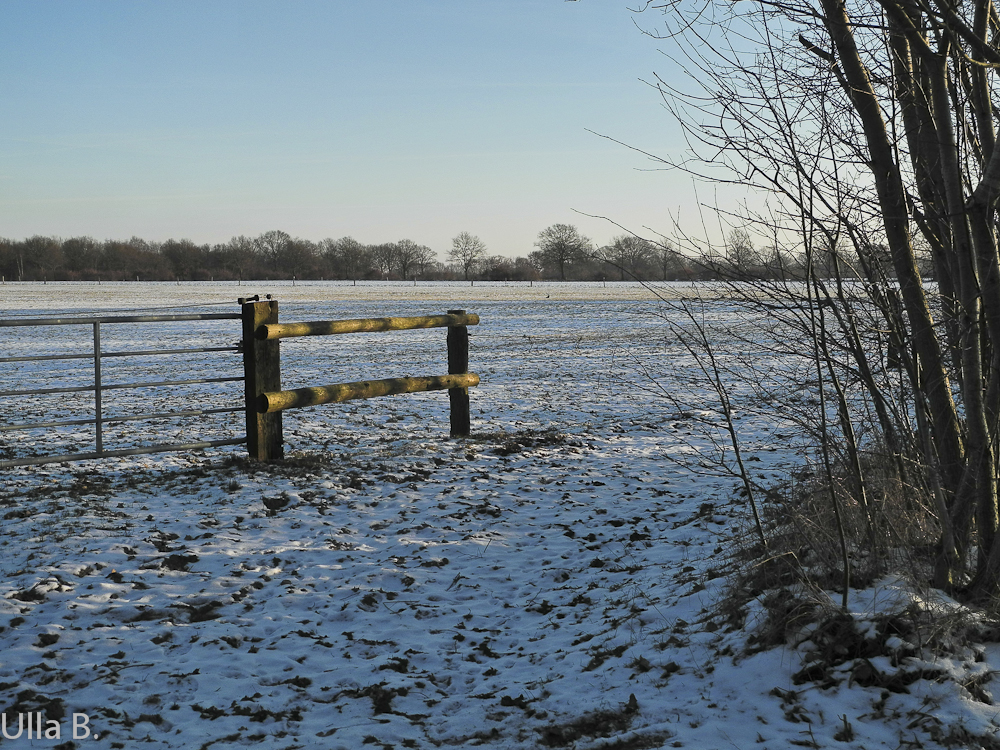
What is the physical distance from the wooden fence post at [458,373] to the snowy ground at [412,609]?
44 cm

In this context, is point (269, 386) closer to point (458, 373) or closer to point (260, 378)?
point (260, 378)

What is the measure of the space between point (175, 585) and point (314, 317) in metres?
30.0

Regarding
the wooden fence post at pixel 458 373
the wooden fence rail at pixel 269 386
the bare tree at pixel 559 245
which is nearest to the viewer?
the wooden fence rail at pixel 269 386

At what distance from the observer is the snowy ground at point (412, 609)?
11.0 feet

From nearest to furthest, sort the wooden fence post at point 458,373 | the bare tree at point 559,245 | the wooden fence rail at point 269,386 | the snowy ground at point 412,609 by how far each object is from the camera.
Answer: the snowy ground at point 412,609, the wooden fence rail at point 269,386, the wooden fence post at point 458,373, the bare tree at point 559,245

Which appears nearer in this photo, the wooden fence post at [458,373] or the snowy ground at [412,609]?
the snowy ground at [412,609]

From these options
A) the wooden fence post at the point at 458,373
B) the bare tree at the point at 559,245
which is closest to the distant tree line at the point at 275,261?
the bare tree at the point at 559,245

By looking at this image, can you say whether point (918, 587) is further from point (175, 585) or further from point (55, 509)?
point (55, 509)

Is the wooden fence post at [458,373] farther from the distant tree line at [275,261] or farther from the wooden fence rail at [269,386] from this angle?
the distant tree line at [275,261]

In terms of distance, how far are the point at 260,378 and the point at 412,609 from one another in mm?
3696

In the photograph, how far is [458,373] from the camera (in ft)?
30.6

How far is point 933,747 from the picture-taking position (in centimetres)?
283

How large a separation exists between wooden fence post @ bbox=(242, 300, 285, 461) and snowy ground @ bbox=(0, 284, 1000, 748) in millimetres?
286

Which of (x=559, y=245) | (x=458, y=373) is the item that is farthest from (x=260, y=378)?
(x=559, y=245)
